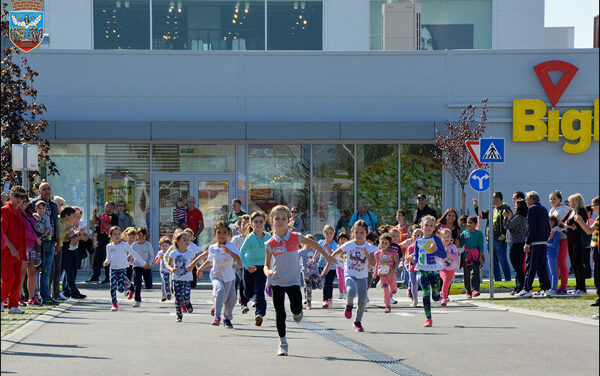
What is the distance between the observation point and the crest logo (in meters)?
26.5

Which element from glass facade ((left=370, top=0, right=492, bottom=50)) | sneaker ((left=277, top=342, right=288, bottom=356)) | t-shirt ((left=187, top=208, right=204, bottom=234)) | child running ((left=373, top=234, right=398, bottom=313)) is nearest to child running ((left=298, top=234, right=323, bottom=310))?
child running ((left=373, top=234, right=398, bottom=313))

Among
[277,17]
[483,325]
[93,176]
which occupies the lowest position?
[483,325]

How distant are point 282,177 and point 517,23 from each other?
51.7ft

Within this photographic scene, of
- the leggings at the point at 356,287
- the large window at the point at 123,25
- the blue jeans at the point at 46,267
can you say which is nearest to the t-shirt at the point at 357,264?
the leggings at the point at 356,287

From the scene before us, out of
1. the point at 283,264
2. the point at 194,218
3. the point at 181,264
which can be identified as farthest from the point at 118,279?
the point at 194,218

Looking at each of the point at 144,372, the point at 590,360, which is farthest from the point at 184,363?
the point at 590,360

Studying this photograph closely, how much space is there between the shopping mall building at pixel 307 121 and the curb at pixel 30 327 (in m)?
11.4

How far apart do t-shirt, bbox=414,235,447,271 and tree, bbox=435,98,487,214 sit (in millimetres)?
12386

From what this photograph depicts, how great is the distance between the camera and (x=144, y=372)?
31.0ft

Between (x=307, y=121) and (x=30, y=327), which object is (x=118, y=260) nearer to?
(x=30, y=327)

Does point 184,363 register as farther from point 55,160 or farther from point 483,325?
point 55,160

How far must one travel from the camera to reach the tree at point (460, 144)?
2722 centimetres

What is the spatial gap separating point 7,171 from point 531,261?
11.7 m

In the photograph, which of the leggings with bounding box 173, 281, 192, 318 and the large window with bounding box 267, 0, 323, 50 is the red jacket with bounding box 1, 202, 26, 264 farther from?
the large window with bounding box 267, 0, 323, 50
